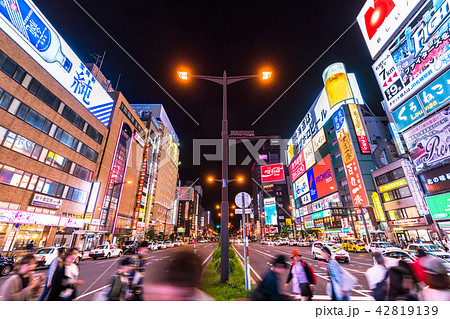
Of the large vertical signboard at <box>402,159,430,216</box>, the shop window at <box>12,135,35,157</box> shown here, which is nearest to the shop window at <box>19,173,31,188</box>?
the shop window at <box>12,135,35,157</box>

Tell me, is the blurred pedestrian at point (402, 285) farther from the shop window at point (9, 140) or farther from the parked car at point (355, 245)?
the parked car at point (355, 245)

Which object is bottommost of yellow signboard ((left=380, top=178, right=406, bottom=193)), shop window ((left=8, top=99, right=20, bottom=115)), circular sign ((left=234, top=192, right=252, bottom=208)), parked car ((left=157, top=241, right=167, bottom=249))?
parked car ((left=157, top=241, right=167, bottom=249))

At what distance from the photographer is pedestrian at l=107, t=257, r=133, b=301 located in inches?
143

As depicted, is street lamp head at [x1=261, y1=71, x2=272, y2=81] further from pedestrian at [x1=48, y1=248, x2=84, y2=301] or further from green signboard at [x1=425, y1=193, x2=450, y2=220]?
green signboard at [x1=425, y1=193, x2=450, y2=220]

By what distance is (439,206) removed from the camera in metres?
29.8

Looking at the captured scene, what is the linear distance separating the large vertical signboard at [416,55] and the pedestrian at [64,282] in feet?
136

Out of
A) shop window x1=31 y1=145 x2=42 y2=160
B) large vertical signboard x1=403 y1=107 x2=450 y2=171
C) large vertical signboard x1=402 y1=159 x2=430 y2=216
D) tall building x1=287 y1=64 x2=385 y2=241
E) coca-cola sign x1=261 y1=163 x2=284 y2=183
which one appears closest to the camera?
shop window x1=31 y1=145 x2=42 y2=160

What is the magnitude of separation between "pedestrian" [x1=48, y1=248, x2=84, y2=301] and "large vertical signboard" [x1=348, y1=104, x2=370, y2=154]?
188 feet

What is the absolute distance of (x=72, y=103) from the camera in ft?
94.1

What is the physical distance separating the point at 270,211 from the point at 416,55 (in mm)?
88259

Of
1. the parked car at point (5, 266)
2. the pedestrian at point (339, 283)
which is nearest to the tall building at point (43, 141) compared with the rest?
the parked car at point (5, 266)

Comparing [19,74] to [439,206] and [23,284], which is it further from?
[439,206]

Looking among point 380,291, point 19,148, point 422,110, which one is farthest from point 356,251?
point 19,148
